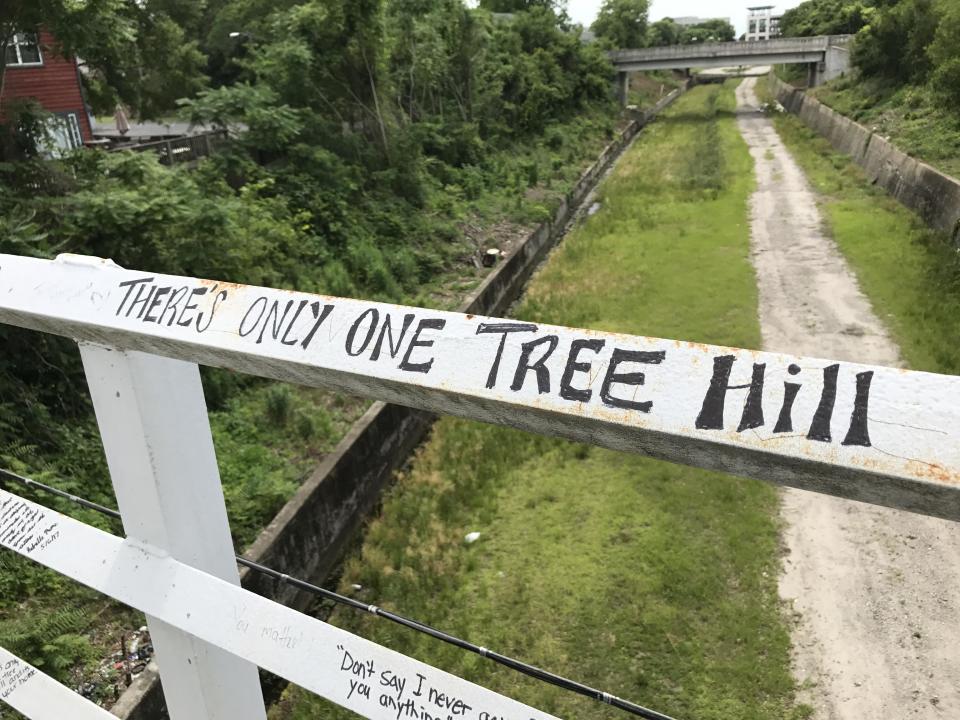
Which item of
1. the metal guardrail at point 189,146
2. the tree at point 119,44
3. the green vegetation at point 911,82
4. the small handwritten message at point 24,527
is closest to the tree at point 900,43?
the green vegetation at point 911,82

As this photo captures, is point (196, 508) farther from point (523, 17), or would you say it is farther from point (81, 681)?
point (523, 17)

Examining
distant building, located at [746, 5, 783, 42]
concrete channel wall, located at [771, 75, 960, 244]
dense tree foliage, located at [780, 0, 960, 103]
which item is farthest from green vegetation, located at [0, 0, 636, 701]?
distant building, located at [746, 5, 783, 42]

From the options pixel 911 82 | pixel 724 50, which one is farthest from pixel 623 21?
pixel 911 82

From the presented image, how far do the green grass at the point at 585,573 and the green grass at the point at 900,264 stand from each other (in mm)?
2227

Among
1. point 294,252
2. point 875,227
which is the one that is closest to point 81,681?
point 294,252

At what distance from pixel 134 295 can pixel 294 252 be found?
10.6 meters

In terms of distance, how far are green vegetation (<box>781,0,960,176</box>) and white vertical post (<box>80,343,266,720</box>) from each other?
675 inches

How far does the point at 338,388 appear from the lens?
1184 mm

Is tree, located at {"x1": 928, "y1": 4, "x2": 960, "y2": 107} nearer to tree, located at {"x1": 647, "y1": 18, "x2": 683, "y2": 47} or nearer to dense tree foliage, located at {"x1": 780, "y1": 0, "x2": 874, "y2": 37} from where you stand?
dense tree foliage, located at {"x1": 780, "y1": 0, "x2": 874, "y2": 37}

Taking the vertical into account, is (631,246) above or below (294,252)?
below

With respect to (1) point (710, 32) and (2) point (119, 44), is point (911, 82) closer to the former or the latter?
(2) point (119, 44)

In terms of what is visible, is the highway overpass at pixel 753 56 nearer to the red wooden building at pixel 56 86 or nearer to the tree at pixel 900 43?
the tree at pixel 900 43

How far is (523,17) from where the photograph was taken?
1350 inches

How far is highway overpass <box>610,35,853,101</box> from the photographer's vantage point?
38406 millimetres
